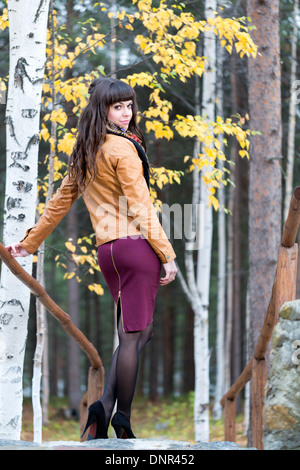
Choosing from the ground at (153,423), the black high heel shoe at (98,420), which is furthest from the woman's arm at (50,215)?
the ground at (153,423)

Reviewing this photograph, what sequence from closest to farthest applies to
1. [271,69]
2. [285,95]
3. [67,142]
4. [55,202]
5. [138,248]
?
[138,248], [55,202], [67,142], [271,69], [285,95]

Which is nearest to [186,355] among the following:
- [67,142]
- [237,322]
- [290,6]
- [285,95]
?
[237,322]

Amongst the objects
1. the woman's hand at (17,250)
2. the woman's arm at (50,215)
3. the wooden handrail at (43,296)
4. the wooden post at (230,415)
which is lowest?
the wooden post at (230,415)

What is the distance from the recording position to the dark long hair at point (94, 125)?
3.22 m

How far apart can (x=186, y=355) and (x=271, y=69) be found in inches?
502

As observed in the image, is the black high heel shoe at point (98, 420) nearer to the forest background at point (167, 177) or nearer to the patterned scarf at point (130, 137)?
the patterned scarf at point (130, 137)

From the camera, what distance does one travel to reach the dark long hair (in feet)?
10.6

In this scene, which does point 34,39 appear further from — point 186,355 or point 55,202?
point 186,355

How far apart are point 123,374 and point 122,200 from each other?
895mm

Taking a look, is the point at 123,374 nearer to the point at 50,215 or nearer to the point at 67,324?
the point at 67,324

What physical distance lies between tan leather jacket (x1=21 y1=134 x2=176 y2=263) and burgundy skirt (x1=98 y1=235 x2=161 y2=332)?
5cm

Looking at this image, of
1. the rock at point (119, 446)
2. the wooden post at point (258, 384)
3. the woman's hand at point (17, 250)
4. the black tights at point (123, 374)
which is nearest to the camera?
the rock at point (119, 446)

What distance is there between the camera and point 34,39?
14.3 feet

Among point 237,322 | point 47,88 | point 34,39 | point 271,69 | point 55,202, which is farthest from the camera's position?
point 237,322
